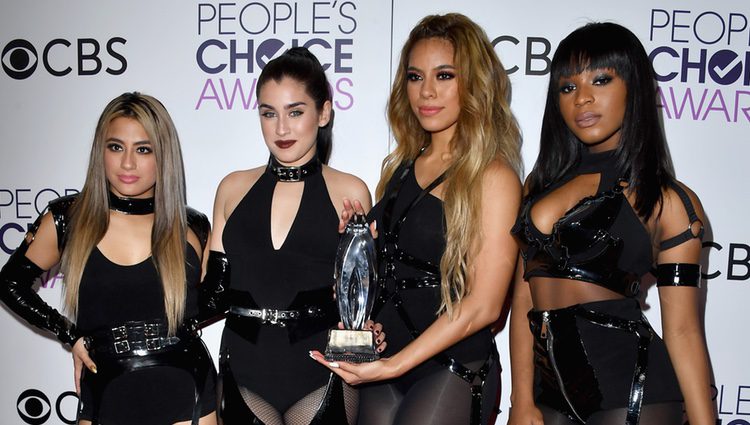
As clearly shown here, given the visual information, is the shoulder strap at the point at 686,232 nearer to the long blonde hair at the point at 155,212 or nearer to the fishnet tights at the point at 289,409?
the fishnet tights at the point at 289,409

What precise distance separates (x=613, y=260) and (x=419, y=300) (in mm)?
674

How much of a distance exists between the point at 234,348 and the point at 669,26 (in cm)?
258

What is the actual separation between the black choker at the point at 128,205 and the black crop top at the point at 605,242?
1.61m

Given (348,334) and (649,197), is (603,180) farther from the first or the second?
(348,334)

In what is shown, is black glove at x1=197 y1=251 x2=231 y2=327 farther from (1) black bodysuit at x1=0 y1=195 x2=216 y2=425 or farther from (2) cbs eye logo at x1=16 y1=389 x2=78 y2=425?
(2) cbs eye logo at x1=16 y1=389 x2=78 y2=425

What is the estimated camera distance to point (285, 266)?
2.34 m

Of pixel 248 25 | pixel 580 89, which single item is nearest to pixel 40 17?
pixel 248 25

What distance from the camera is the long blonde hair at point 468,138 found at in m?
2.09

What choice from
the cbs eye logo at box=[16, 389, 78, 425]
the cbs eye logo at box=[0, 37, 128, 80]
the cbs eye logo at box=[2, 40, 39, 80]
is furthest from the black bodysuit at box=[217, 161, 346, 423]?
the cbs eye logo at box=[2, 40, 39, 80]

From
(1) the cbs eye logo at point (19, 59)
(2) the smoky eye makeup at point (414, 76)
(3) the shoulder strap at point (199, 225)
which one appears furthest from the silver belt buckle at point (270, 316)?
(1) the cbs eye logo at point (19, 59)

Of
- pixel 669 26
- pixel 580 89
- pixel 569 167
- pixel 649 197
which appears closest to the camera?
pixel 649 197

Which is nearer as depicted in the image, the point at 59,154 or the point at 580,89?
the point at 580,89

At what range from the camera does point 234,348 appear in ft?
7.70

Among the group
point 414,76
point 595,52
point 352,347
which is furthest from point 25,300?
point 595,52
